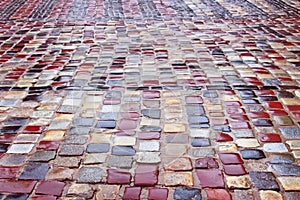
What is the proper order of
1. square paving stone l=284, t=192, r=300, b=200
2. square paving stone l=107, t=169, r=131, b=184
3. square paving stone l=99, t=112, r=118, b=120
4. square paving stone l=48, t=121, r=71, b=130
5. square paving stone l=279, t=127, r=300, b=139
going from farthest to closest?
square paving stone l=99, t=112, r=118, b=120, square paving stone l=48, t=121, r=71, b=130, square paving stone l=279, t=127, r=300, b=139, square paving stone l=107, t=169, r=131, b=184, square paving stone l=284, t=192, r=300, b=200

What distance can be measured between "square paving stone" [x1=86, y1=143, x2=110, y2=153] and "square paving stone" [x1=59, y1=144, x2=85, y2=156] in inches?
1.5

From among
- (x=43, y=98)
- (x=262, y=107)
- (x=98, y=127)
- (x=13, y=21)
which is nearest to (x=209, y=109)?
(x=262, y=107)

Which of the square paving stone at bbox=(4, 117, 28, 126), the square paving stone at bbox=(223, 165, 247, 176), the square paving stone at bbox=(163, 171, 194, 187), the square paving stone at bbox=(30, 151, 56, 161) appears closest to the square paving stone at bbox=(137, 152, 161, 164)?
the square paving stone at bbox=(163, 171, 194, 187)

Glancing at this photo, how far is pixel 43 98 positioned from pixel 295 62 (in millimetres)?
1995

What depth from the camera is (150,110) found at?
238 cm

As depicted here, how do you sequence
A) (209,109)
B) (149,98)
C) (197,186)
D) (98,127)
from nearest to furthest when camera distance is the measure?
(197,186) < (98,127) < (209,109) < (149,98)

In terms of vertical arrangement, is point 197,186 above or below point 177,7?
above

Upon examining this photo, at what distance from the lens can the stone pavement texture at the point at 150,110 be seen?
1736mm

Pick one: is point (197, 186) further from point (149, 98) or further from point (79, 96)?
point (79, 96)

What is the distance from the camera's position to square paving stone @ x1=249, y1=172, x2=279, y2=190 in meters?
1.68

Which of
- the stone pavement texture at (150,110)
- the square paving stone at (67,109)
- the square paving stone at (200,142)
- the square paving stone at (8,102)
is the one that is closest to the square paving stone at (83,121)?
the stone pavement texture at (150,110)

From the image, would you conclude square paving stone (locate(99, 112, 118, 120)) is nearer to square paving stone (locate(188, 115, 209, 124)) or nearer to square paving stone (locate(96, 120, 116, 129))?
square paving stone (locate(96, 120, 116, 129))

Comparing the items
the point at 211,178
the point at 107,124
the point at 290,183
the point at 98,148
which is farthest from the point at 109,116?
the point at 290,183

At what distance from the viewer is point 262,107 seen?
2395 mm
